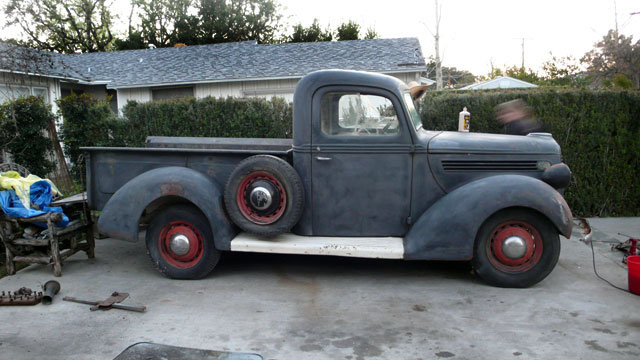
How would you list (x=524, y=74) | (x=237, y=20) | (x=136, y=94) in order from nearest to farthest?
(x=136, y=94) < (x=524, y=74) < (x=237, y=20)

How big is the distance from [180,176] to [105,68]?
1574cm

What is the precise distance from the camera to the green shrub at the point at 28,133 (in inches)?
280

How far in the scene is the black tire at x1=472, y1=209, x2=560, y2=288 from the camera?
441 cm

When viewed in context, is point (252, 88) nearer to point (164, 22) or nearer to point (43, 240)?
point (43, 240)

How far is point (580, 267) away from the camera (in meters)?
5.14

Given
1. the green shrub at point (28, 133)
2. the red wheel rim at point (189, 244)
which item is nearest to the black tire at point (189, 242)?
the red wheel rim at point (189, 244)

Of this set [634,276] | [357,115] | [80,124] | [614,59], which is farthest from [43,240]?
[614,59]

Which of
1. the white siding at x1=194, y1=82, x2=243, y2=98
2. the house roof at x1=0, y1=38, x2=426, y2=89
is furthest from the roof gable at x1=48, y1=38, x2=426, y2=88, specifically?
the white siding at x1=194, y1=82, x2=243, y2=98

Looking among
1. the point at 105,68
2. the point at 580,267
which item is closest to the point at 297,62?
the point at 105,68

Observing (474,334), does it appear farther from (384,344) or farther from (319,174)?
(319,174)

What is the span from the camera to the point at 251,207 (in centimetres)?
456

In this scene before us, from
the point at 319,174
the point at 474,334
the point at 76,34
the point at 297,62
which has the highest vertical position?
the point at 76,34

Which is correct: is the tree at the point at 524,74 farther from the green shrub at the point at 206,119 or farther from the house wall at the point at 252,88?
the green shrub at the point at 206,119

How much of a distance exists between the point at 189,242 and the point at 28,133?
4.61 meters
